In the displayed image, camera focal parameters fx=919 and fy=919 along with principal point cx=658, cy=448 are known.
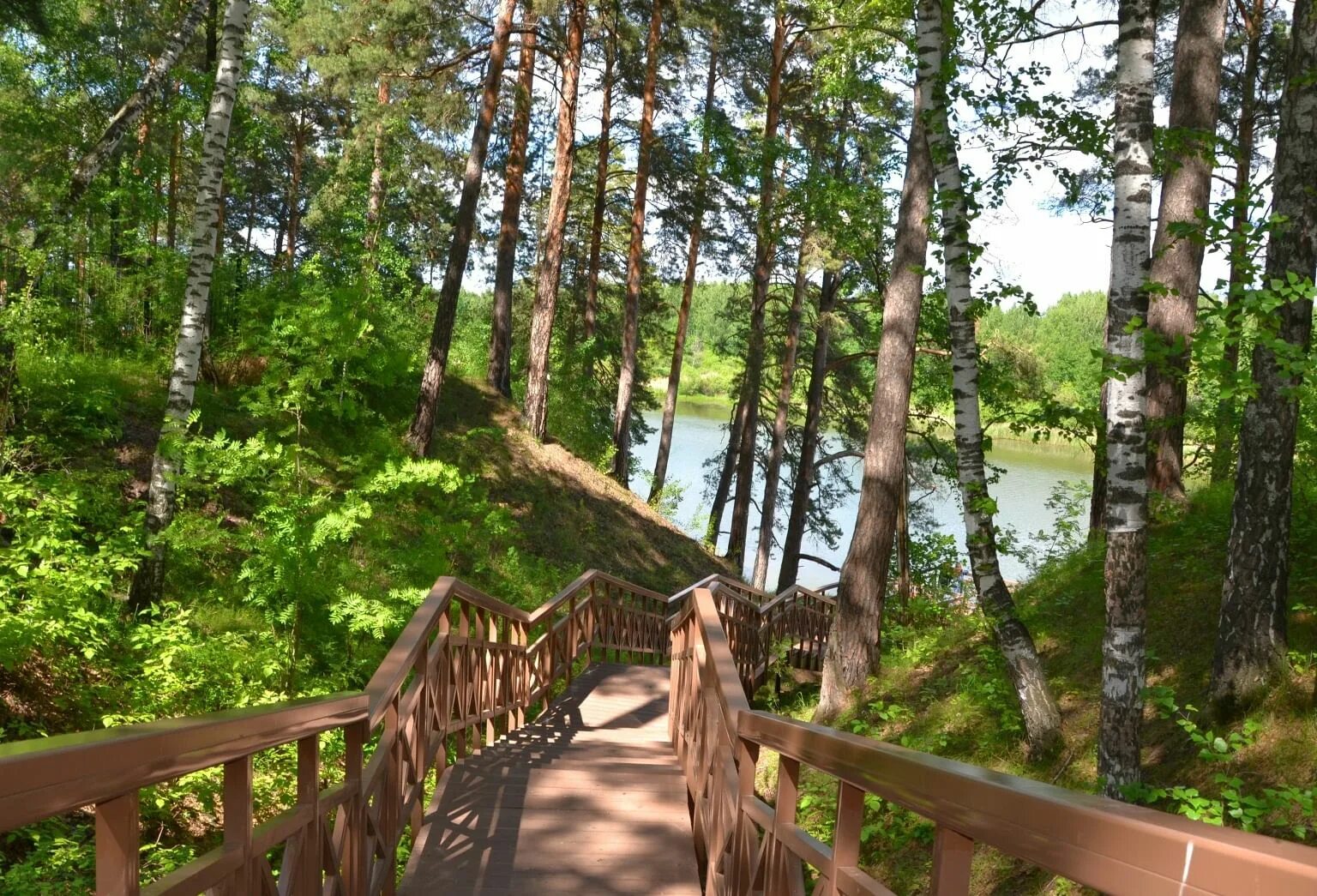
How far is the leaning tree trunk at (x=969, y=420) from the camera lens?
5781 mm

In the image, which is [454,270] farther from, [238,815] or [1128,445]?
[238,815]

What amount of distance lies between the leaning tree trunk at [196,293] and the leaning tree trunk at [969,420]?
5.25 m

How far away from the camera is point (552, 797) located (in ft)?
16.6

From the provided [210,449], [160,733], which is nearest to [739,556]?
[210,449]

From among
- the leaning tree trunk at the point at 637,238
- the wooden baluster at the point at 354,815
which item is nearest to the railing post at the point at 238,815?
the wooden baluster at the point at 354,815

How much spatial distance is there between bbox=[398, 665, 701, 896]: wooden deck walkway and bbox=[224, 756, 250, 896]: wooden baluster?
6.58ft

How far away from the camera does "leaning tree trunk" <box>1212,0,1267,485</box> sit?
156 inches

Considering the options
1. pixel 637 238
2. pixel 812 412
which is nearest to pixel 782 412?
pixel 812 412

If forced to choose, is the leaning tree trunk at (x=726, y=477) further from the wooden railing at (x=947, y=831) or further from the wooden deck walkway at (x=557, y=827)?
the wooden railing at (x=947, y=831)

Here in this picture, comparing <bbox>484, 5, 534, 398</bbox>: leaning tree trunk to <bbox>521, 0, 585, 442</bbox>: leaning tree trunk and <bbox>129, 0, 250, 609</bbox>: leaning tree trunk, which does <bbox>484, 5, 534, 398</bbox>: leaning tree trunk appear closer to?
<bbox>521, 0, 585, 442</bbox>: leaning tree trunk

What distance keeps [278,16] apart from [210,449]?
→ 47.2 ft

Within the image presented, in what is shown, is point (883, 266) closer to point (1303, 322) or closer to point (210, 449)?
point (1303, 322)

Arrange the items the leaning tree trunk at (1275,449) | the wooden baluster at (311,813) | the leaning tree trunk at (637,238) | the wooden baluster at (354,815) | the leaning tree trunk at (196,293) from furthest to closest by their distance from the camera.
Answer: the leaning tree trunk at (637,238) → the leaning tree trunk at (196,293) → the leaning tree trunk at (1275,449) → the wooden baluster at (354,815) → the wooden baluster at (311,813)

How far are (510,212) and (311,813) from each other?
1482cm
